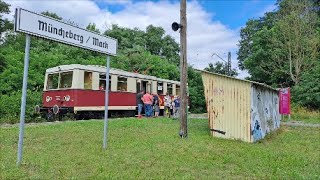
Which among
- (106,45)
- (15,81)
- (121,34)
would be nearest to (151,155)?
(106,45)

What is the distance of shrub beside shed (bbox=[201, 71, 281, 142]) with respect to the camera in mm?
11938

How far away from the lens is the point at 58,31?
7.07 meters

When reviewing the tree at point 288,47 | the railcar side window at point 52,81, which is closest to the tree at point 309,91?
the tree at point 288,47

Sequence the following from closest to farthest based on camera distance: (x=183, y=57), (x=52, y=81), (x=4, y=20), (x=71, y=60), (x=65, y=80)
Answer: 1. (x=183, y=57)
2. (x=65, y=80)
3. (x=52, y=81)
4. (x=71, y=60)
5. (x=4, y=20)

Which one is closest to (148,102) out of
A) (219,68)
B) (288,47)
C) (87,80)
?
(87,80)

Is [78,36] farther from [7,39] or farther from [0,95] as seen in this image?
[7,39]

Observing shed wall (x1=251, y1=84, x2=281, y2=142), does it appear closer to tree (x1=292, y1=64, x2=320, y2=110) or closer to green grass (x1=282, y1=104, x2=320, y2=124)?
green grass (x1=282, y1=104, x2=320, y2=124)

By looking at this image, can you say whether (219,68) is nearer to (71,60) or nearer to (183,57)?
(71,60)

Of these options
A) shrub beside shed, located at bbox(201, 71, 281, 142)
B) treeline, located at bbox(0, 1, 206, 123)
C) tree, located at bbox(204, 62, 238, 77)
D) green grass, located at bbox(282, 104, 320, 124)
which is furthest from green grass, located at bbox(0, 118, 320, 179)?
tree, located at bbox(204, 62, 238, 77)

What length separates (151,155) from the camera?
8.21 meters

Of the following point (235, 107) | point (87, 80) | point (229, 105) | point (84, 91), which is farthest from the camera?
point (87, 80)

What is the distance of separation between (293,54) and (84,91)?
19.9 m

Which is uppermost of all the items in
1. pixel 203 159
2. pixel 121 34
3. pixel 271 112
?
pixel 121 34

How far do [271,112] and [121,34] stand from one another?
3315 centimetres
